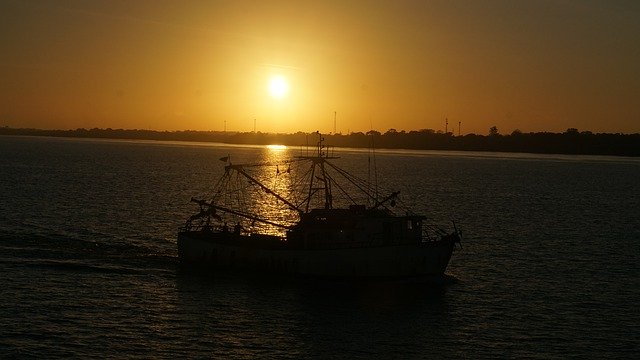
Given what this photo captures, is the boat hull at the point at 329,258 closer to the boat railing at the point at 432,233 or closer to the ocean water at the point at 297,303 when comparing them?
the ocean water at the point at 297,303

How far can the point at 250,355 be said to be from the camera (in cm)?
4484

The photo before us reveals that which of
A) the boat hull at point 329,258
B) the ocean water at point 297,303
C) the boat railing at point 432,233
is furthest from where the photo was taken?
the boat railing at point 432,233

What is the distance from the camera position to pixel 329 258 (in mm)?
63062

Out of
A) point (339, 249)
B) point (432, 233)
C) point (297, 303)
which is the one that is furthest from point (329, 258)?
point (432, 233)

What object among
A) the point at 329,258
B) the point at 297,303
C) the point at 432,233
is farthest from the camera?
the point at 432,233

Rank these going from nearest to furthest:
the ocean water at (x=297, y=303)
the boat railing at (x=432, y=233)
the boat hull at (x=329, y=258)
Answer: the ocean water at (x=297, y=303) < the boat hull at (x=329, y=258) < the boat railing at (x=432, y=233)

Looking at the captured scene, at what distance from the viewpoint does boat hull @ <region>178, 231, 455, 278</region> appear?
62750mm

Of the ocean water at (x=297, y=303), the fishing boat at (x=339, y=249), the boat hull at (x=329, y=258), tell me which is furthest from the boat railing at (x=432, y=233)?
the boat hull at (x=329, y=258)

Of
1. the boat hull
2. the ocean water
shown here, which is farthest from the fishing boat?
the ocean water

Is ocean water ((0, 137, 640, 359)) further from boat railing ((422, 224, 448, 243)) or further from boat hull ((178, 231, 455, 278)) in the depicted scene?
boat railing ((422, 224, 448, 243))

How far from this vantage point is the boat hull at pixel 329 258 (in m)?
62.8

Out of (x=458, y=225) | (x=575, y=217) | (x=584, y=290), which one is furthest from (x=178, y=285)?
(x=575, y=217)

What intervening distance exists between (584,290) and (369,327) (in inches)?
909

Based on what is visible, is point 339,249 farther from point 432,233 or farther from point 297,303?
point 432,233
